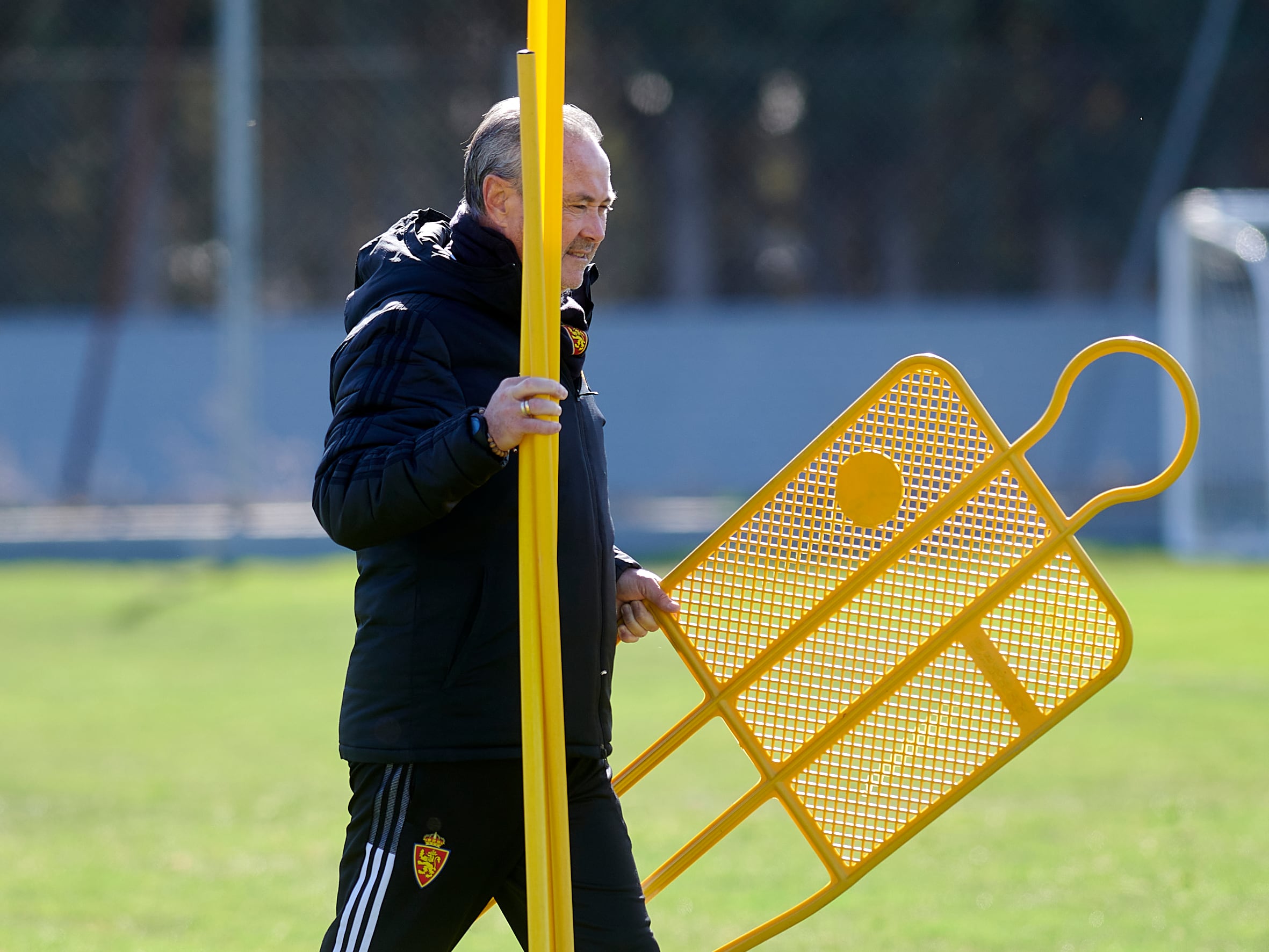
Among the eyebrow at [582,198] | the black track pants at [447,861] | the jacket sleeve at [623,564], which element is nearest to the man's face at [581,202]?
the eyebrow at [582,198]

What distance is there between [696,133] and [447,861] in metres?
15.2

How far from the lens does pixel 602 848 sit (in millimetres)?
2645

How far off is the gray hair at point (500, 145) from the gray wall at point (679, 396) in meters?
11.0

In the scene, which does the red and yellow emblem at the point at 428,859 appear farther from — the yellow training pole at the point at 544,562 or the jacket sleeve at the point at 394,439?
the jacket sleeve at the point at 394,439

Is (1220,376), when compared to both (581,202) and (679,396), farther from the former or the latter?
(581,202)

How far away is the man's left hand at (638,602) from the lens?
115 inches

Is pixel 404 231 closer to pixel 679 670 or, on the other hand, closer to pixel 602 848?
pixel 602 848

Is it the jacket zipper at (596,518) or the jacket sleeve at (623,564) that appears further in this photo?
the jacket sleeve at (623,564)

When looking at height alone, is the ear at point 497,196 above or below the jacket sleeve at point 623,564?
above

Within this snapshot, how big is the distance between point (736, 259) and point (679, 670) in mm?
10682

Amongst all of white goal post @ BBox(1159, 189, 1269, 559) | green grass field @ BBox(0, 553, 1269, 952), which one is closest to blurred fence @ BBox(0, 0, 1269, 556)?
white goal post @ BBox(1159, 189, 1269, 559)

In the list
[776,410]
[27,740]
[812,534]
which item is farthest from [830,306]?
[812,534]

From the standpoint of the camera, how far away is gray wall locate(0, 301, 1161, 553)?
Answer: 14.3 meters

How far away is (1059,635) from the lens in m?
2.88
